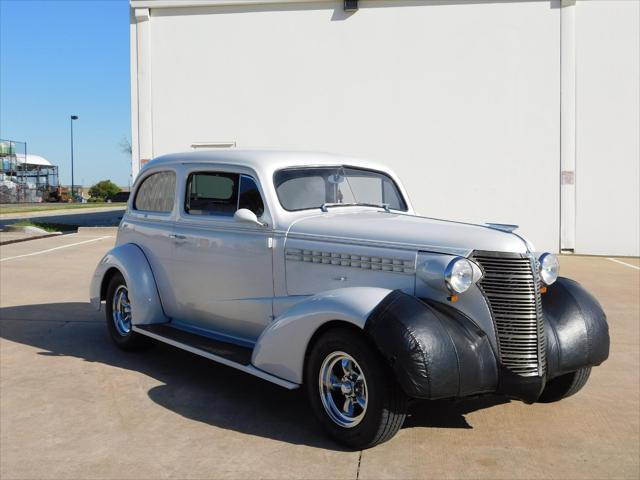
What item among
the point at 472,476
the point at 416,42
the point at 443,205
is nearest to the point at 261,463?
the point at 472,476

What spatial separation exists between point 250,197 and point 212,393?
1.49m

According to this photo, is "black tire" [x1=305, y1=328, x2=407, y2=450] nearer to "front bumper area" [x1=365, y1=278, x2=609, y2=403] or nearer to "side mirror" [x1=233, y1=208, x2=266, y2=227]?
"front bumper area" [x1=365, y1=278, x2=609, y2=403]

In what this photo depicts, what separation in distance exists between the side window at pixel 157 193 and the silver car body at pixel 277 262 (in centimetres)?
7

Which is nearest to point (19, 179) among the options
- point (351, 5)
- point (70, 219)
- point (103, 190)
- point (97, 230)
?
point (103, 190)

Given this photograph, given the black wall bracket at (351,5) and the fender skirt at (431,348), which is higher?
the black wall bracket at (351,5)

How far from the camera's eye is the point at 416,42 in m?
16.0

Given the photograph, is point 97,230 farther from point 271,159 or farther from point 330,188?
point 330,188

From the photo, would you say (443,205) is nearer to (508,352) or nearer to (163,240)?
(163,240)

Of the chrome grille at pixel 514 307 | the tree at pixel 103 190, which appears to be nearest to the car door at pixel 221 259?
the chrome grille at pixel 514 307

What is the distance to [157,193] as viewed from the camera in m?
6.33

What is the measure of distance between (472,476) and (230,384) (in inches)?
89.3

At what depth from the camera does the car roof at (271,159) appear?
524 cm

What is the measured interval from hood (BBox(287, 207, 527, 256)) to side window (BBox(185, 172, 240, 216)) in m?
0.75

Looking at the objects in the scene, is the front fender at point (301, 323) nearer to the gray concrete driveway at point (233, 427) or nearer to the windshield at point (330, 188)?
the gray concrete driveway at point (233, 427)
